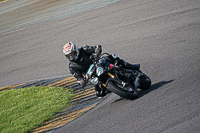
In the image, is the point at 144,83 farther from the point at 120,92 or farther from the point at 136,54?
the point at 136,54

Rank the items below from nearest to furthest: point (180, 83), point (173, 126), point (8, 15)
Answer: point (173, 126), point (180, 83), point (8, 15)

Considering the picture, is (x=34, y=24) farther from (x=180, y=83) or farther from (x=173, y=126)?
(x=173, y=126)

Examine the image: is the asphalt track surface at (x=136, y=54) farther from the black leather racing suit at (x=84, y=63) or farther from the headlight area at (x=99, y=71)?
the headlight area at (x=99, y=71)

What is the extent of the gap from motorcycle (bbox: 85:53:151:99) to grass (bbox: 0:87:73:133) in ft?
6.52

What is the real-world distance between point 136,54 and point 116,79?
329 cm

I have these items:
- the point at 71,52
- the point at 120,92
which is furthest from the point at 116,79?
the point at 71,52

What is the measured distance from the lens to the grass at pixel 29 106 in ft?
28.1

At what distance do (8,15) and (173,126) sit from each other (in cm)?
2009

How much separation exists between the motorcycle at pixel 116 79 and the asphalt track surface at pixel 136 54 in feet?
0.81

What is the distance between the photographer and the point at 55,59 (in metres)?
12.9

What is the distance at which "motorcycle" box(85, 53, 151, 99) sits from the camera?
7200 mm

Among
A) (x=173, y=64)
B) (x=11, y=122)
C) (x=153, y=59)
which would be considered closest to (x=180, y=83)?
(x=173, y=64)

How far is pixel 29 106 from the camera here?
9.67 m

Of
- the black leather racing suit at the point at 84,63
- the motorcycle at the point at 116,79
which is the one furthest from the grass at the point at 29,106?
the motorcycle at the point at 116,79
